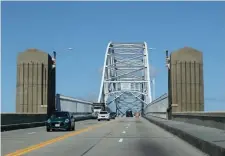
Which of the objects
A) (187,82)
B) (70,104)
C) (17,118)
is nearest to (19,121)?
(17,118)

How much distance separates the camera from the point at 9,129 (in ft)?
129

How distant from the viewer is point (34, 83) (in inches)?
2525

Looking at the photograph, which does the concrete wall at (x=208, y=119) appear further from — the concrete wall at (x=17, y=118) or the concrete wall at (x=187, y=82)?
the concrete wall at (x=17, y=118)

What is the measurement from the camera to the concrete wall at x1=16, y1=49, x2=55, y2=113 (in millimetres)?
63750

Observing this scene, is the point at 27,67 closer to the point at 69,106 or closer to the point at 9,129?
the point at 69,106

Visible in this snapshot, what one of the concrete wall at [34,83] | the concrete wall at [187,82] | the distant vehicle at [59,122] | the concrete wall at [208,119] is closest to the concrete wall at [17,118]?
the distant vehicle at [59,122]

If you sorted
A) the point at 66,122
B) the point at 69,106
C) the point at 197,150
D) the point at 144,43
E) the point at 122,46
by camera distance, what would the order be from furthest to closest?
1. the point at 122,46
2. the point at 144,43
3. the point at 69,106
4. the point at 66,122
5. the point at 197,150

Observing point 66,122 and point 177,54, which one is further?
point 177,54

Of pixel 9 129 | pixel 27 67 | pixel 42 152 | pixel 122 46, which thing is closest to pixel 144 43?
pixel 122 46

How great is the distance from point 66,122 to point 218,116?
13.8 m

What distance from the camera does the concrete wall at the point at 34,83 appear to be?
63.8 metres

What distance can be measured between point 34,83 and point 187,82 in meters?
19.6

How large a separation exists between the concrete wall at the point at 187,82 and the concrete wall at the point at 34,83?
53.2 ft

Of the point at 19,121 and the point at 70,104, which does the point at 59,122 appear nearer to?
the point at 19,121
